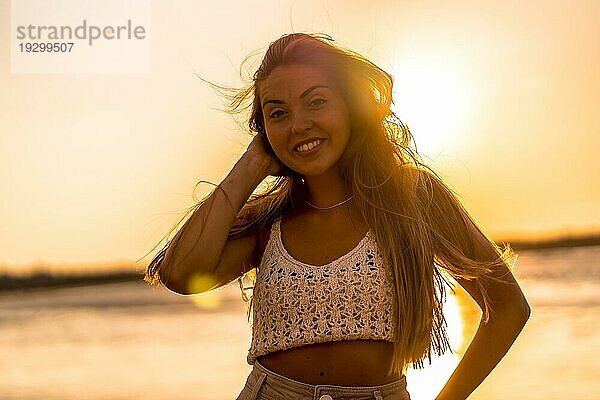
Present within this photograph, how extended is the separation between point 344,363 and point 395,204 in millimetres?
368

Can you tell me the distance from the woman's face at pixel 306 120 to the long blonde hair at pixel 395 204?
0.15 ft

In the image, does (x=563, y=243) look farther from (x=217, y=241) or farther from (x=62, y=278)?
(x=217, y=241)

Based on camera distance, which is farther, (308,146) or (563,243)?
(563,243)

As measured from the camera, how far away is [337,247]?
9.06ft

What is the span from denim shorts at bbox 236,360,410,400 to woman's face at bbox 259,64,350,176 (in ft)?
1.48

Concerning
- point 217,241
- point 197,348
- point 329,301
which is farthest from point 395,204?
point 197,348

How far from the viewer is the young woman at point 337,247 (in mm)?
2686

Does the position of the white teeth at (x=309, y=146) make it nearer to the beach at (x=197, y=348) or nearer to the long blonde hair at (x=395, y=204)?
the long blonde hair at (x=395, y=204)

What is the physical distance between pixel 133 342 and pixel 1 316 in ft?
13.1

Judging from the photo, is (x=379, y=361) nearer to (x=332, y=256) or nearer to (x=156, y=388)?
(x=332, y=256)

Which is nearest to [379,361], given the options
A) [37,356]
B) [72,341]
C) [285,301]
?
[285,301]

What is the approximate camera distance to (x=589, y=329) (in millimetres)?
8578

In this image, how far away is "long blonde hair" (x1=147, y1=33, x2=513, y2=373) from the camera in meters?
2.70

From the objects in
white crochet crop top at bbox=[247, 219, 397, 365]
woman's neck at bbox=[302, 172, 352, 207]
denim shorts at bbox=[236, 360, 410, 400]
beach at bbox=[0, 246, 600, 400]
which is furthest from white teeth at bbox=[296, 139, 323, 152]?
beach at bbox=[0, 246, 600, 400]
